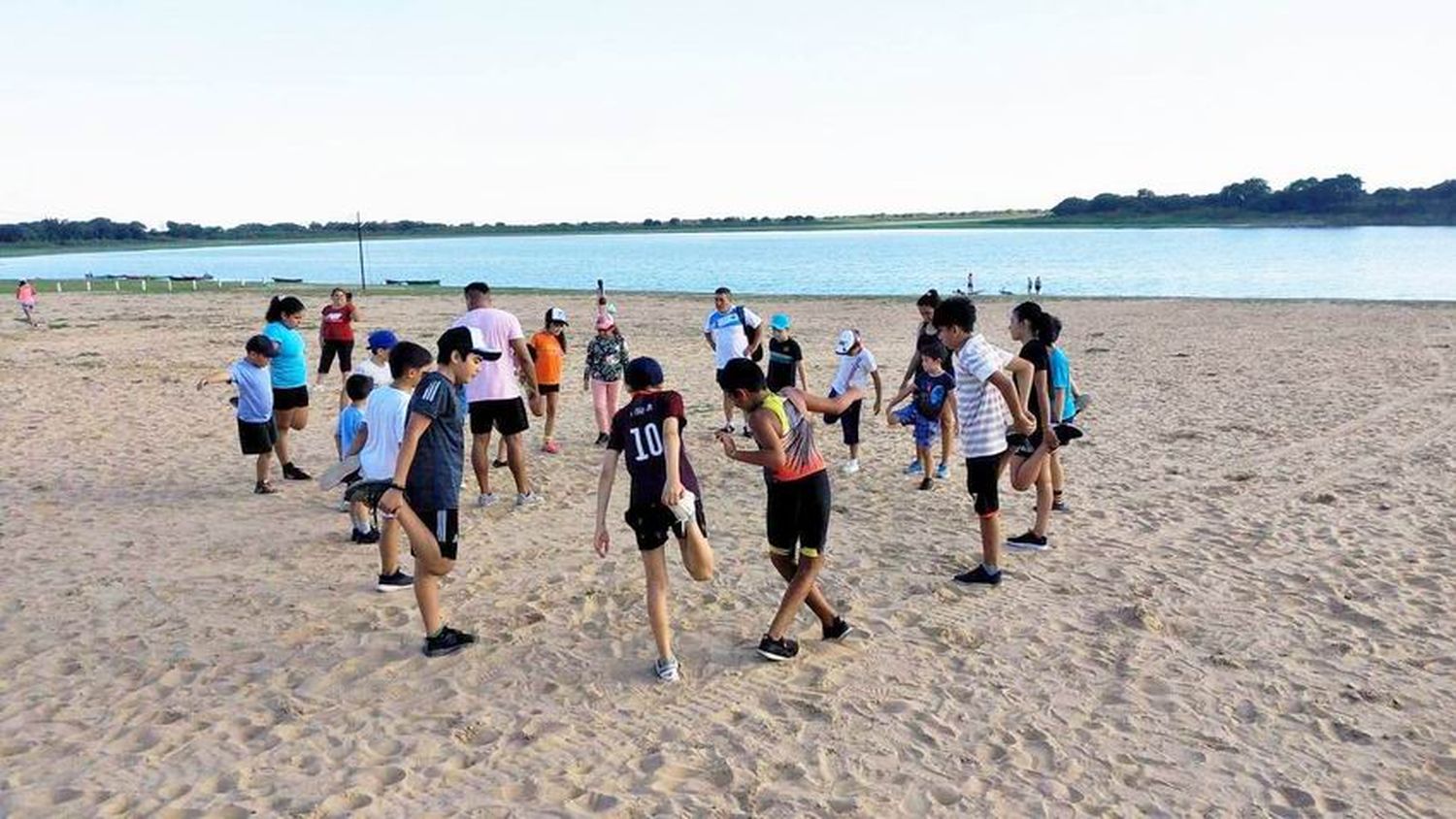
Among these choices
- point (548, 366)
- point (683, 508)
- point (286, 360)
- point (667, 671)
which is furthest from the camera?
point (548, 366)

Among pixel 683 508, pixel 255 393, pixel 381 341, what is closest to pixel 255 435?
pixel 255 393

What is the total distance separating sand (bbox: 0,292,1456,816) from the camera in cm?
419

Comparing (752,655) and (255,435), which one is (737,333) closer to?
(255,435)

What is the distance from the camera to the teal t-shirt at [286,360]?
8.69m

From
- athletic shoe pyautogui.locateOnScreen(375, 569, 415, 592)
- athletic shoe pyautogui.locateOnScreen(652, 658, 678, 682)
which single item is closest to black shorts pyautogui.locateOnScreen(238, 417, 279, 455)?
athletic shoe pyautogui.locateOnScreen(375, 569, 415, 592)

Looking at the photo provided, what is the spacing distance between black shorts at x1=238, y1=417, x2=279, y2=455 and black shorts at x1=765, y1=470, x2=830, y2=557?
5464 millimetres

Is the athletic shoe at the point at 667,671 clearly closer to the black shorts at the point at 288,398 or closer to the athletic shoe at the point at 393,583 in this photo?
the athletic shoe at the point at 393,583

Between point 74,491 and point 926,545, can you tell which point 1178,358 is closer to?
point 926,545

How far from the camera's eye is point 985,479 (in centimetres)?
625

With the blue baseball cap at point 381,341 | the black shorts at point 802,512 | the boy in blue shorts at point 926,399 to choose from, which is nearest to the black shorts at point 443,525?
the black shorts at point 802,512

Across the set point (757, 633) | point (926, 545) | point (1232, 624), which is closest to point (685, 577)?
point (757, 633)

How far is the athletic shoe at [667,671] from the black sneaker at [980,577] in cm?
229

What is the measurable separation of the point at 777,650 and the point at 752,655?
18 cm

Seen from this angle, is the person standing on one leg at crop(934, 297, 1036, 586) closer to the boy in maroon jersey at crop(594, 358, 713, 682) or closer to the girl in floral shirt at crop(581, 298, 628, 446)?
the boy in maroon jersey at crop(594, 358, 713, 682)
